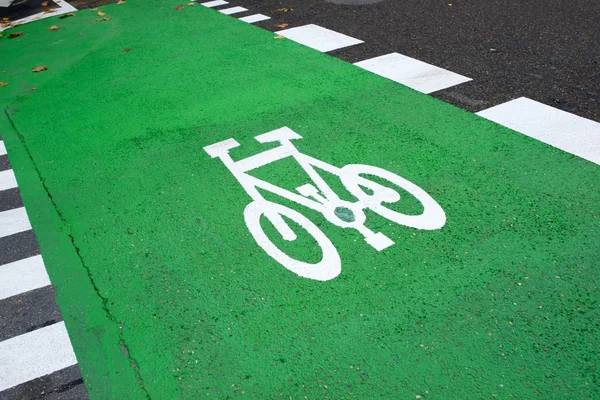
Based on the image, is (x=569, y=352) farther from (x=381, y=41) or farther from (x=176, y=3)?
(x=176, y=3)

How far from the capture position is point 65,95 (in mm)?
6773

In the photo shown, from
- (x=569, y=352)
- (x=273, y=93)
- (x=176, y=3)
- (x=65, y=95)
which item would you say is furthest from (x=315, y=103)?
(x=176, y=3)

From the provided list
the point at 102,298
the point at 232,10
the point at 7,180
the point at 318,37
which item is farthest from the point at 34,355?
the point at 232,10

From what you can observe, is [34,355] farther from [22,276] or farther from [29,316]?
[22,276]

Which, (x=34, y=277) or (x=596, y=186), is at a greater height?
(x=596, y=186)

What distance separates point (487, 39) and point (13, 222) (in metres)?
6.10

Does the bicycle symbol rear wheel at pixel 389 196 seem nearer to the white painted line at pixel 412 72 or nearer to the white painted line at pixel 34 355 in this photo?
the white painted line at pixel 412 72

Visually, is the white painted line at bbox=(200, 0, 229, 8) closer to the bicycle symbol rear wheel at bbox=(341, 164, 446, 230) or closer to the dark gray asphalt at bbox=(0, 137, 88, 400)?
the dark gray asphalt at bbox=(0, 137, 88, 400)

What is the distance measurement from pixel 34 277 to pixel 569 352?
10.9ft

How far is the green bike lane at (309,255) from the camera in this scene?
295 centimetres

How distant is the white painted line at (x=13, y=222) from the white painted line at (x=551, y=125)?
419 centimetres

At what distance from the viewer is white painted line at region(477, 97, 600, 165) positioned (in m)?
4.80

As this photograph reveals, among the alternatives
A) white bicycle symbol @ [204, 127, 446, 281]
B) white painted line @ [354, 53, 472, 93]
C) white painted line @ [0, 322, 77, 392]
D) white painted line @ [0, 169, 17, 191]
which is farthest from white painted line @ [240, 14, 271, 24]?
white painted line @ [0, 322, 77, 392]

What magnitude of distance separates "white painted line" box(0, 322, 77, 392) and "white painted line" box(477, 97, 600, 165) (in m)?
4.12
